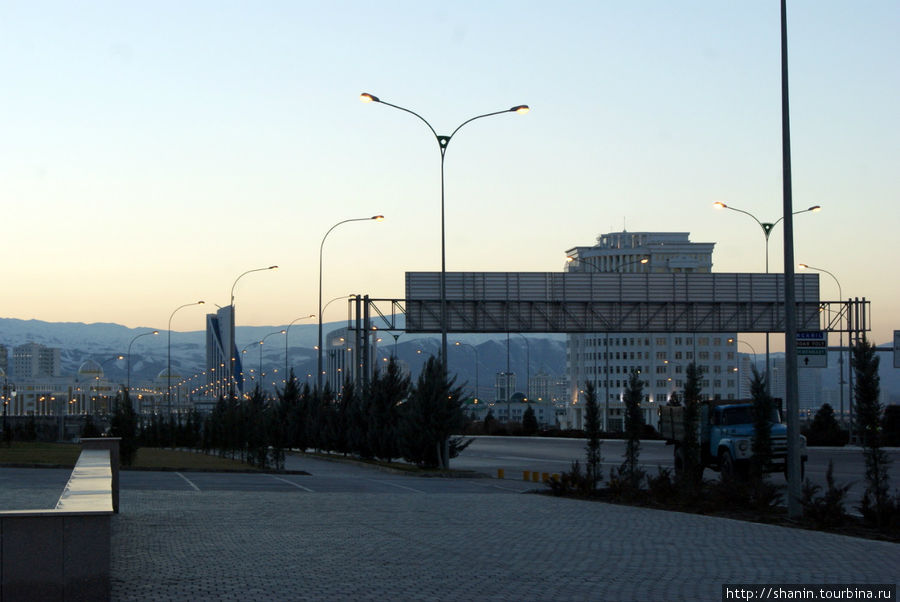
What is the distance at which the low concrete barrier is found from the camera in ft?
27.7

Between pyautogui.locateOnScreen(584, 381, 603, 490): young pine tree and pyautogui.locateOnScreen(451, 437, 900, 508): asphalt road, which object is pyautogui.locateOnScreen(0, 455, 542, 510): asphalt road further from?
pyautogui.locateOnScreen(451, 437, 900, 508): asphalt road

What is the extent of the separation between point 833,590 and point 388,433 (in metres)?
32.8

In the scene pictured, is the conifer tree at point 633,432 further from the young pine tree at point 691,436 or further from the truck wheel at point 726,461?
the truck wheel at point 726,461

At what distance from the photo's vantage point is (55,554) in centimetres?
855

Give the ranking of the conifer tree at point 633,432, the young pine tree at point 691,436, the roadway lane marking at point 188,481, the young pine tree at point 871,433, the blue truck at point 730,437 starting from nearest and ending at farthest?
1. the young pine tree at point 871,433
2. the young pine tree at point 691,436
3. the conifer tree at point 633,432
4. the roadway lane marking at point 188,481
5. the blue truck at point 730,437

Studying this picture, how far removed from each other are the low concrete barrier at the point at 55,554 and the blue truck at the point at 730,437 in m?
22.1

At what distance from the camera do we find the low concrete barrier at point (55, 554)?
844cm

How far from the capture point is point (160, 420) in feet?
240

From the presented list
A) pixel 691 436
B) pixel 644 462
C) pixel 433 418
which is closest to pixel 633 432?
pixel 691 436

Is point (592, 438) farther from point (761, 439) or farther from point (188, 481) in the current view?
point (188, 481)

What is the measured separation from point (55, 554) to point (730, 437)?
24796 millimetres

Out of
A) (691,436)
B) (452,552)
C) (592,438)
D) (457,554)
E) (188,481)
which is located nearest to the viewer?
(457,554)

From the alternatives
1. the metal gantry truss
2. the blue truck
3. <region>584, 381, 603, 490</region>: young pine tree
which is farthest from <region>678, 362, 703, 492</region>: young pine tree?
the metal gantry truss

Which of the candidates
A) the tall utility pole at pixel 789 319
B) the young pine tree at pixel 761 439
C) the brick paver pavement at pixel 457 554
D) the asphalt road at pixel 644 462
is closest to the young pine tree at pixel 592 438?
the asphalt road at pixel 644 462
